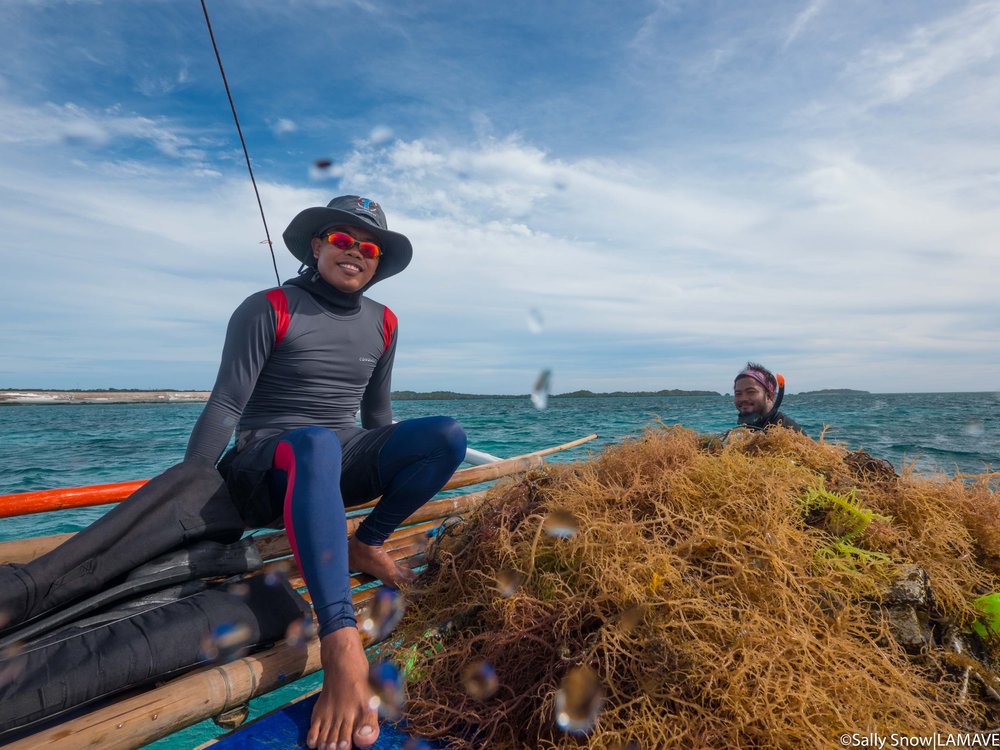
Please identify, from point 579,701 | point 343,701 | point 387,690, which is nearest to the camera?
point 579,701

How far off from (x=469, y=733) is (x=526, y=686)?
0.21 meters

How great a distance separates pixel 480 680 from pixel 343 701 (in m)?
0.39

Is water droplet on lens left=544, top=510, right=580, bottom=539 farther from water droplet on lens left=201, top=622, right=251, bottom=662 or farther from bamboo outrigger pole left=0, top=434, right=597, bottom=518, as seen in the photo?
water droplet on lens left=201, top=622, right=251, bottom=662

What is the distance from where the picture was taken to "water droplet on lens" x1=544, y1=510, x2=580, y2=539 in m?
1.85

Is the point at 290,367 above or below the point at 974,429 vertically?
above

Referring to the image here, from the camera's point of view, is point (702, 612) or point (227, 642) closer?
point (702, 612)

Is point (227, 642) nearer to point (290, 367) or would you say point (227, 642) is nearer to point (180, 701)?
point (180, 701)

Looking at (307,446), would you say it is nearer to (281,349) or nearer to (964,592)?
(281,349)

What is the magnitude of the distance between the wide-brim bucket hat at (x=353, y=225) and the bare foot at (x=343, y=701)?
1.76 metres

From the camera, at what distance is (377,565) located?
8.25 ft

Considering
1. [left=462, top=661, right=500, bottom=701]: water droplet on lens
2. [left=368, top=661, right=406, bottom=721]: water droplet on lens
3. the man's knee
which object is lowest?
[left=368, top=661, right=406, bottom=721]: water droplet on lens

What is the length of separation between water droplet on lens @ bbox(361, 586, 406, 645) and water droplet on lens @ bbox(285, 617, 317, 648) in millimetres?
197

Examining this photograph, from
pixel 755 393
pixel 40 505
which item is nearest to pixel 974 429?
pixel 755 393

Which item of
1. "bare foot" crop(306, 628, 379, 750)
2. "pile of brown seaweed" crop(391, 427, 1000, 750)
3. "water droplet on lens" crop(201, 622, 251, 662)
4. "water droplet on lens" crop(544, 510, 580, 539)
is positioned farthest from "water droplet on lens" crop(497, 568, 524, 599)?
"water droplet on lens" crop(201, 622, 251, 662)
